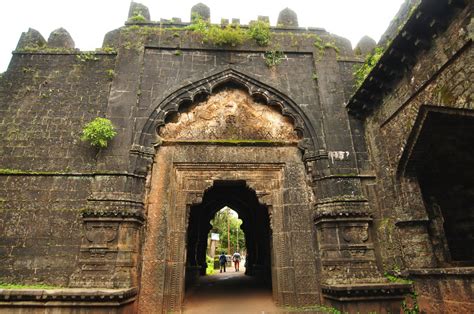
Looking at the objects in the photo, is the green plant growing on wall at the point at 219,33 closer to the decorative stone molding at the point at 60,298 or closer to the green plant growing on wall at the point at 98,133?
the green plant growing on wall at the point at 98,133

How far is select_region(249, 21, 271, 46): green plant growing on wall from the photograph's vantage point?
8.20m

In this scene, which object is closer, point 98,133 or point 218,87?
point 98,133

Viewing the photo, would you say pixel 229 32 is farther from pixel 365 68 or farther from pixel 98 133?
pixel 98 133

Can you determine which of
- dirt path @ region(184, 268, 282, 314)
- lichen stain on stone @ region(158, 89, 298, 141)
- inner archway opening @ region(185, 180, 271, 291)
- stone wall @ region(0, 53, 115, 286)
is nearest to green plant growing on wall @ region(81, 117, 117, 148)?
stone wall @ region(0, 53, 115, 286)

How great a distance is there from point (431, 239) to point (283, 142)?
376 cm

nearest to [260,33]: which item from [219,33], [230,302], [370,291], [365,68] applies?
[219,33]

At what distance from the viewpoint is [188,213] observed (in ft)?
22.7

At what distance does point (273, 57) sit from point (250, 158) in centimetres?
298

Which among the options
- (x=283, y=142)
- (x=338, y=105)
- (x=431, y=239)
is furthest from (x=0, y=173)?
(x=431, y=239)

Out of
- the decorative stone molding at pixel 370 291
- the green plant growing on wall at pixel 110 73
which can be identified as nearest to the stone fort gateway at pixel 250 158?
the decorative stone molding at pixel 370 291

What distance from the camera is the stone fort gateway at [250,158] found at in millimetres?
5543

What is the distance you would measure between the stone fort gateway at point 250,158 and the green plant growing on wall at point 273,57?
0.11ft

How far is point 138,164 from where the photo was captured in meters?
6.81

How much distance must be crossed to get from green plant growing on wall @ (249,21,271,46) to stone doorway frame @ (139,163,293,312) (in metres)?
3.53
